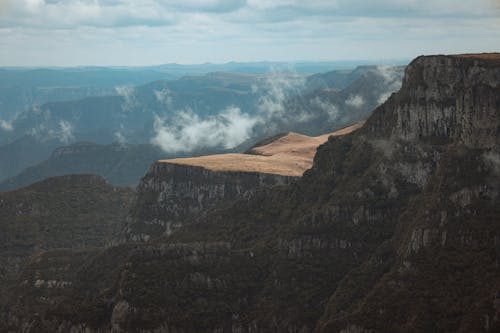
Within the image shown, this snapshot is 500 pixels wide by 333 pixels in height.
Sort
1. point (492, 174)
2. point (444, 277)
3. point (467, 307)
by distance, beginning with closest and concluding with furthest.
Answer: point (467, 307) → point (444, 277) → point (492, 174)

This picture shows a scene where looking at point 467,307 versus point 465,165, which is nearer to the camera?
point 467,307

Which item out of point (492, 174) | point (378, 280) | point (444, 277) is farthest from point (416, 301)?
point (492, 174)

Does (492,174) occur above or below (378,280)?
above

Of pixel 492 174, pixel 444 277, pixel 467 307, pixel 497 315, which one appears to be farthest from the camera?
pixel 492 174

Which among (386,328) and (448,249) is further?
(448,249)

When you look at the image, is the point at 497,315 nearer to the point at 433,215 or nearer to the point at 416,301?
the point at 416,301

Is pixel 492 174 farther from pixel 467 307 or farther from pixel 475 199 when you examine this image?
pixel 467 307


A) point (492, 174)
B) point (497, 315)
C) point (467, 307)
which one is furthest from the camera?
point (492, 174)

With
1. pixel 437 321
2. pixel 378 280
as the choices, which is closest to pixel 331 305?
pixel 378 280

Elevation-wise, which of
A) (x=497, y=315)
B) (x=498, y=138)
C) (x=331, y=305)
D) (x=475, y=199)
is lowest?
(x=331, y=305)
